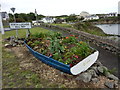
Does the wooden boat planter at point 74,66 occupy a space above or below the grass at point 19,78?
above

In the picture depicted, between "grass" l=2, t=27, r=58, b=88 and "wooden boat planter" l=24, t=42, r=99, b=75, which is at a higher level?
"wooden boat planter" l=24, t=42, r=99, b=75

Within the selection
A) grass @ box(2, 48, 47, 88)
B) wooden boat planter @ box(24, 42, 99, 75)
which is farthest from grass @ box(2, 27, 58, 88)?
wooden boat planter @ box(24, 42, 99, 75)

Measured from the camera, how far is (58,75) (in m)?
3.92

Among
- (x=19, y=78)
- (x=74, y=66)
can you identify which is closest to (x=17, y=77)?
(x=19, y=78)

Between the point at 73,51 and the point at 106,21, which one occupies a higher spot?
the point at 106,21

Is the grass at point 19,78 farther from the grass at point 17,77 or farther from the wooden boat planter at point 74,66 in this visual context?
the wooden boat planter at point 74,66

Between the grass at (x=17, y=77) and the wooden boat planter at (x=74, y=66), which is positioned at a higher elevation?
the wooden boat planter at (x=74, y=66)

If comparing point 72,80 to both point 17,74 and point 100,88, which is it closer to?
point 100,88

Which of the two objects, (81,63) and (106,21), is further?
(106,21)

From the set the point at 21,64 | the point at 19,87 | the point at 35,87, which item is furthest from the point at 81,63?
the point at 21,64

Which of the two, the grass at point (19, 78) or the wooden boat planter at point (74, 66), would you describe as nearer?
the grass at point (19, 78)

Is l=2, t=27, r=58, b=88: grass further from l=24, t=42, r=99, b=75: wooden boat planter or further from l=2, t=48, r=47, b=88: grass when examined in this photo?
l=24, t=42, r=99, b=75: wooden boat planter

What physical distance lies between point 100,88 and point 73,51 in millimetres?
1810

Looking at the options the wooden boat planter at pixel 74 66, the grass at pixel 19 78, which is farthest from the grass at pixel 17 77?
the wooden boat planter at pixel 74 66
